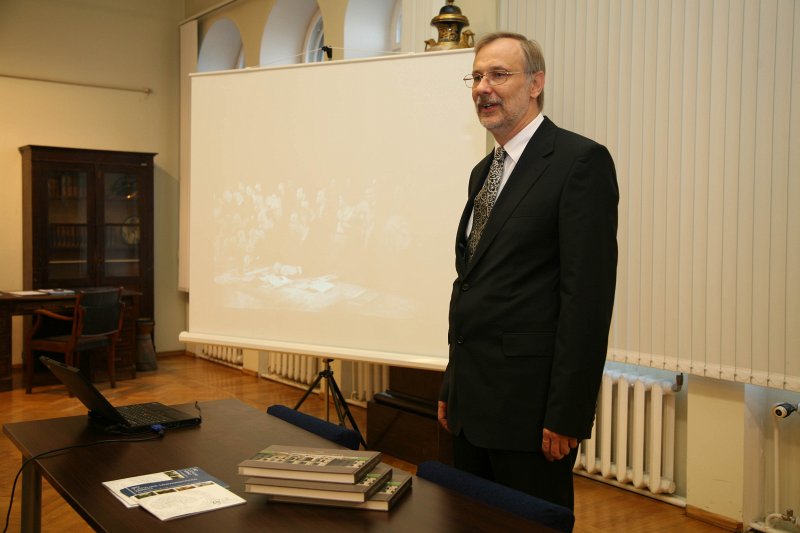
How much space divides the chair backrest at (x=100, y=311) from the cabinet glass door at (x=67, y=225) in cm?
106

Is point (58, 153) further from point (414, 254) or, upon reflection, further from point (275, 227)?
point (414, 254)

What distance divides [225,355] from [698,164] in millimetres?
5547

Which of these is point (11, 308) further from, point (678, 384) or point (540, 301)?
point (540, 301)

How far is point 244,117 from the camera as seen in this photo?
3688mm

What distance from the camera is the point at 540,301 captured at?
1.89 m

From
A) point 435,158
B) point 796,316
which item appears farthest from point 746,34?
point 435,158

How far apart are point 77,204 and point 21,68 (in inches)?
58.1

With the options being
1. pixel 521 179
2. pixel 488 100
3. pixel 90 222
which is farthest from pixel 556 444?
pixel 90 222

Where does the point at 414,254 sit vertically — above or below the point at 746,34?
below

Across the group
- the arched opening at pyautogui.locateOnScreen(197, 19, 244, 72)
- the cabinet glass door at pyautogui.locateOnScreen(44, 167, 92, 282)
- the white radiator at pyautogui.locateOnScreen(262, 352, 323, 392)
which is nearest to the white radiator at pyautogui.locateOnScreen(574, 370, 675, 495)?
the white radiator at pyautogui.locateOnScreen(262, 352, 323, 392)

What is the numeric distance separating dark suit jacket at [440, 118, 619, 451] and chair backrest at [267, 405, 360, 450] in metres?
0.28

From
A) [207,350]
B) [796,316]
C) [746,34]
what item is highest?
[746,34]

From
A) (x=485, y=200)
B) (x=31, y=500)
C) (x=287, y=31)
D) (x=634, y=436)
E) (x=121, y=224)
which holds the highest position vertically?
(x=287, y=31)

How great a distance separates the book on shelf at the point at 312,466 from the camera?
1439mm
